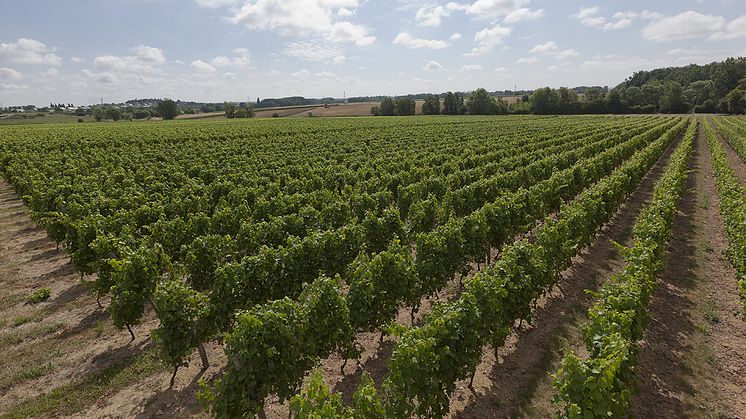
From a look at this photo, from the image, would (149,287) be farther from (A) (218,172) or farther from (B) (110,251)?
(A) (218,172)

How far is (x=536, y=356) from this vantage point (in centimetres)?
953

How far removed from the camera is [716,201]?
2266cm

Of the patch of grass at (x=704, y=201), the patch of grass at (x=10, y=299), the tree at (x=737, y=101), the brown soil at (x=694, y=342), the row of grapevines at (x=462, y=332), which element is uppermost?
the tree at (x=737, y=101)

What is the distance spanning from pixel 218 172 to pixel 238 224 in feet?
43.4

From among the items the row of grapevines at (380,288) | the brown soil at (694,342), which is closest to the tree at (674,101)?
the brown soil at (694,342)

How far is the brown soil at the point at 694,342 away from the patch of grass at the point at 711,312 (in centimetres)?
2

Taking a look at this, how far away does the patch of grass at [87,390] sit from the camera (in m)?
8.10

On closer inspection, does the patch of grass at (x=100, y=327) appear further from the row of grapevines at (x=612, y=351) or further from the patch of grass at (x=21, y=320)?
the row of grapevines at (x=612, y=351)

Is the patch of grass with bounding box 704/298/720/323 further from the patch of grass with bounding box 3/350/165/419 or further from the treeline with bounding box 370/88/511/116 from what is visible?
the treeline with bounding box 370/88/511/116

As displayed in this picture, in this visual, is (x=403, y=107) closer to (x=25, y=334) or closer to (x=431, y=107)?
(x=431, y=107)

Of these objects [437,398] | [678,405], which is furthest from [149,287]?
[678,405]

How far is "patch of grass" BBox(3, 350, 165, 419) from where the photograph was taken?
8.10 metres

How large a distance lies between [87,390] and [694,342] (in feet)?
49.9

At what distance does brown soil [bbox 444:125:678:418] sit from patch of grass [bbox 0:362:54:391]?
994cm
